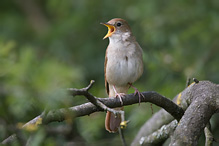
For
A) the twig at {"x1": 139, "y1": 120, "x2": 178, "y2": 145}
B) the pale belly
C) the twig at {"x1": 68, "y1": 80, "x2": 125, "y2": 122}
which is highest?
the twig at {"x1": 68, "y1": 80, "x2": 125, "y2": 122}

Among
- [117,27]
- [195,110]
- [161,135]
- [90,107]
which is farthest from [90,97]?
[117,27]

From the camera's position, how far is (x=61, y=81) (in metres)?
2.05

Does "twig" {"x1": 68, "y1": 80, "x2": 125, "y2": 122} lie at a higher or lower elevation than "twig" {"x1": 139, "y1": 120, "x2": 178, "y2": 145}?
higher

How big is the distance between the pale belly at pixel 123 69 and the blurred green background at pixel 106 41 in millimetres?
401

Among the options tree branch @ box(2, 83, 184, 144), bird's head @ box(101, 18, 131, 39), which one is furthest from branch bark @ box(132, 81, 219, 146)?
bird's head @ box(101, 18, 131, 39)

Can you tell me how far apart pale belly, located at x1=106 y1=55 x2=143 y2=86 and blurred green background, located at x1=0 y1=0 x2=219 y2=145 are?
1.32 ft

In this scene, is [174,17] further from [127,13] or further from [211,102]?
[211,102]

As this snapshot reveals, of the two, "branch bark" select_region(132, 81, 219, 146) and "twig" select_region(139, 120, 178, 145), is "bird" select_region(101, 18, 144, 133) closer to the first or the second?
"twig" select_region(139, 120, 178, 145)

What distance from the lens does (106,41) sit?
6.78 meters

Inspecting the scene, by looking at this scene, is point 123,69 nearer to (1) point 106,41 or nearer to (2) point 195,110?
(2) point 195,110

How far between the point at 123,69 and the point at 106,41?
9.36 feet

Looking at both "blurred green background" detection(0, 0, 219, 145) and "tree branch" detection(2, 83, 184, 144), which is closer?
"tree branch" detection(2, 83, 184, 144)

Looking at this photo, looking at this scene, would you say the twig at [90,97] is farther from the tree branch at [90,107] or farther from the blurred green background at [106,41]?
the blurred green background at [106,41]

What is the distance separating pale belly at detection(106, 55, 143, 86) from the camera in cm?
398
